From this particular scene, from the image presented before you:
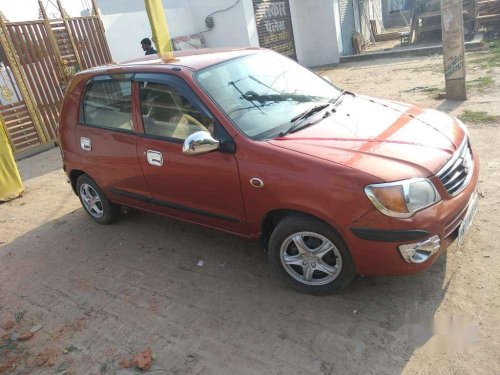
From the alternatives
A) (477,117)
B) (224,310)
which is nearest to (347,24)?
(477,117)

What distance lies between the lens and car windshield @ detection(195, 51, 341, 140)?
331cm

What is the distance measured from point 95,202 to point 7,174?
8.22 ft

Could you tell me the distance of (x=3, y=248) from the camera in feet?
16.1

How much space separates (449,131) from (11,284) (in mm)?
4187

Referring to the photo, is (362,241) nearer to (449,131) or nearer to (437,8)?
(449,131)

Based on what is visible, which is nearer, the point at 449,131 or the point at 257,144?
the point at 257,144

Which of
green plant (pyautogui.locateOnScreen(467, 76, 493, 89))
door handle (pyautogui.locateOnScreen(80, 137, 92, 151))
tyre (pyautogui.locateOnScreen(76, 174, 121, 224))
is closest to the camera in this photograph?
door handle (pyautogui.locateOnScreen(80, 137, 92, 151))

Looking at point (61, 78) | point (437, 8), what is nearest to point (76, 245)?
point (61, 78)

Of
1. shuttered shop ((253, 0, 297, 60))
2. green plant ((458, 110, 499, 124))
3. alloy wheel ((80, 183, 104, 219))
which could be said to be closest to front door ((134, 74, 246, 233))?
alloy wheel ((80, 183, 104, 219))

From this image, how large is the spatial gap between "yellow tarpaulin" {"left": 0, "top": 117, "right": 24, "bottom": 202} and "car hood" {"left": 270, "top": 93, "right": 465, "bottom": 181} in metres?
5.10

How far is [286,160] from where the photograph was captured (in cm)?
293

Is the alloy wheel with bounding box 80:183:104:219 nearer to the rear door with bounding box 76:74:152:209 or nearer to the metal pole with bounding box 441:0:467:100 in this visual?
the rear door with bounding box 76:74:152:209

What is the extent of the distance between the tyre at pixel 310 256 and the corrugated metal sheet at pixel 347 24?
14.3m

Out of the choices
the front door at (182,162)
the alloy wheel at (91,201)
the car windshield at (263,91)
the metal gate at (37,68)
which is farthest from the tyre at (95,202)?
the metal gate at (37,68)
